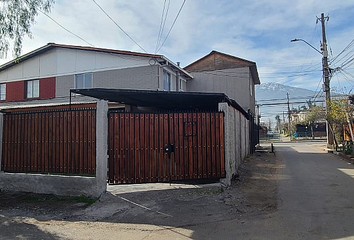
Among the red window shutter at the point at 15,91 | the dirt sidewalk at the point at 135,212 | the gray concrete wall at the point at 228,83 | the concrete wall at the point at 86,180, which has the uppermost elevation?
the gray concrete wall at the point at 228,83

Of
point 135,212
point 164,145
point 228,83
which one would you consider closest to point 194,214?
point 135,212

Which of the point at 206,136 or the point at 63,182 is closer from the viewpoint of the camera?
the point at 63,182

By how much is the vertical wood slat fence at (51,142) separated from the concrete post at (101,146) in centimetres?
27

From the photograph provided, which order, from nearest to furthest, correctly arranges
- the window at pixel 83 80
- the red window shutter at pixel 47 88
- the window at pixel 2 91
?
1. the window at pixel 83 80
2. the red window shutter at pixel 47 88
3. the window at pixel 2 91

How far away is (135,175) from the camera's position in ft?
25.1

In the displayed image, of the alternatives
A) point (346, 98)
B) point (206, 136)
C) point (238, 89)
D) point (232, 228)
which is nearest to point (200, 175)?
point (206, 136)

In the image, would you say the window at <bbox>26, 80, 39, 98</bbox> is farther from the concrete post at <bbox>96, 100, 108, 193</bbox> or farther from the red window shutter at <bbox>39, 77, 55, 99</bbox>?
the concrete post at <bbox>96, 100, 108, 193</bbox>

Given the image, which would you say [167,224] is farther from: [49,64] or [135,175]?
[49,64]

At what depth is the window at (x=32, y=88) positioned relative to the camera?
18078mm

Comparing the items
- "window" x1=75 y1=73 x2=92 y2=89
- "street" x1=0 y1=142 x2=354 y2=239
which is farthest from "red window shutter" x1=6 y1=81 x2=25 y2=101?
"street" x1=0 y1=142 x2=354 y2=239

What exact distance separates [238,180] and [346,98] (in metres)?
11.6

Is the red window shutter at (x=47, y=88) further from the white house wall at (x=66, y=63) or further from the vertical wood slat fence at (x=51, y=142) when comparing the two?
the vertical wood slat fence at (x=51, y=142)

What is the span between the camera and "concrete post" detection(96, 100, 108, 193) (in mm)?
7207

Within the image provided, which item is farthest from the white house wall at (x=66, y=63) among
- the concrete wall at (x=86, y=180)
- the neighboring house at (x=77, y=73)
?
the concrete wall at (x=86, y=180)
